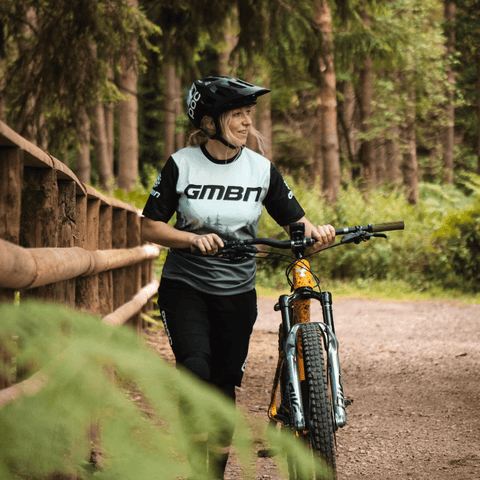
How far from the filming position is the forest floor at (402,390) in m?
4.36

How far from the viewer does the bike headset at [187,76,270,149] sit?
3.39 m

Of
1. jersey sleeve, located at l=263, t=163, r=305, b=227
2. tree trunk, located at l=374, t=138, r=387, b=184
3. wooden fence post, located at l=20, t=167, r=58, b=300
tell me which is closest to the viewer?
wooden fence post, located at l=20, t=167, r=58, b=300

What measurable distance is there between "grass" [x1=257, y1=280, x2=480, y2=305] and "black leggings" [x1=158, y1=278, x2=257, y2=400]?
10.4 metres

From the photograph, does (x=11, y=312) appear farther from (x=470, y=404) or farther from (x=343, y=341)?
(x=343, y=341)

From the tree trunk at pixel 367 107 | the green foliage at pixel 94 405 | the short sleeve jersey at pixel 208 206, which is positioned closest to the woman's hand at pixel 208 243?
the short sleeve jersey at pixel 208 206

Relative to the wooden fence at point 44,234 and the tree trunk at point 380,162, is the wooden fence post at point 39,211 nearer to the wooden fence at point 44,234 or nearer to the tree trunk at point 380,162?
the wooden fence at point 44,234

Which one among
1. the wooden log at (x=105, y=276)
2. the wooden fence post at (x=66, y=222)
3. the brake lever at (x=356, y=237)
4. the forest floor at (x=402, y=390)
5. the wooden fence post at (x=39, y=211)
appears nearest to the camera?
the wooden fence post at (x=39, y=211)

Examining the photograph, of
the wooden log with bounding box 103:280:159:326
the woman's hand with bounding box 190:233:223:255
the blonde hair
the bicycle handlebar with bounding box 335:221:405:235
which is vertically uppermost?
the blonde hair

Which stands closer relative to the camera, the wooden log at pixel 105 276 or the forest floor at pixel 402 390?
the forest floor at pixel 402 390

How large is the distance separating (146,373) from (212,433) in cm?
13

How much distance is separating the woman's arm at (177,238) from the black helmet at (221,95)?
2.02ft

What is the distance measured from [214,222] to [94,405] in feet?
8.88

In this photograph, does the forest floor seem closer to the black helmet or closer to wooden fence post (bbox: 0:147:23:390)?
wooden fence post (bbox: 0:147:23:390)

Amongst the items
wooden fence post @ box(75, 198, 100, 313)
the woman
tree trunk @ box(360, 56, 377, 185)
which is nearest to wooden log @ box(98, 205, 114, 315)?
wooden fence post @ box(75, 198, 100, 313)
